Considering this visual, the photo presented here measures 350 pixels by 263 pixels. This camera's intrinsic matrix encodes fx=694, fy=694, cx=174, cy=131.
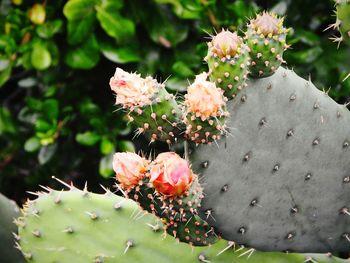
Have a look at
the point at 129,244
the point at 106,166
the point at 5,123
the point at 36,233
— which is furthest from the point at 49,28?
the point at 129,244

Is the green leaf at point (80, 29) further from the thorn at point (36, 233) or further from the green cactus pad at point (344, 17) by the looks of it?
the green cactus pad at point (344, 17)

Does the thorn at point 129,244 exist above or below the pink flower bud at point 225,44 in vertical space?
below

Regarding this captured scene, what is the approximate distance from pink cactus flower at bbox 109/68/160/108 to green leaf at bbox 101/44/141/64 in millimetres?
897

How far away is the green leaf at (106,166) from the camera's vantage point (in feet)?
6.88

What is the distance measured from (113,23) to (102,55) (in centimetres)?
28

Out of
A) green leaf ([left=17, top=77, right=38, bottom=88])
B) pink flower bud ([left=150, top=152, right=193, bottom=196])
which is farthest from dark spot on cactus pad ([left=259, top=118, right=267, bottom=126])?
green leaf ([left=17, top=77, right=38, bottom=88])

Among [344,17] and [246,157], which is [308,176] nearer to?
[246,157]

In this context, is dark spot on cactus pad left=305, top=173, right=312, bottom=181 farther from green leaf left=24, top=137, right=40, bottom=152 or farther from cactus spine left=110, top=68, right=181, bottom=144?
green leaf left=24, top=137, right=40, bottom=152

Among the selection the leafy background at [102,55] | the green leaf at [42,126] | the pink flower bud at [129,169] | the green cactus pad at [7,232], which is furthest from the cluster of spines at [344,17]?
the green leaf at [42,126]

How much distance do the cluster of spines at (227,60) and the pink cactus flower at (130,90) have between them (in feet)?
0.40

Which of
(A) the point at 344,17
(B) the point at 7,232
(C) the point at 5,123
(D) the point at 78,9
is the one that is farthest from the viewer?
(C) the point at 5,123

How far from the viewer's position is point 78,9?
79.0 inches

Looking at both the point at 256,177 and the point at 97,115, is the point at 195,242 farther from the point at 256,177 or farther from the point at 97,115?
the point at 97,115

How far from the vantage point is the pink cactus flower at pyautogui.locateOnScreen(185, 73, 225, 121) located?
1.15m
